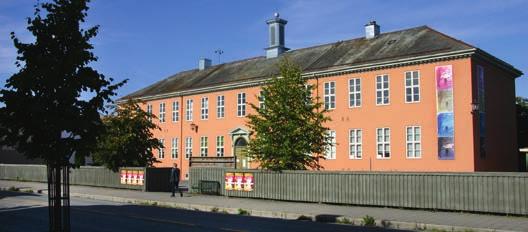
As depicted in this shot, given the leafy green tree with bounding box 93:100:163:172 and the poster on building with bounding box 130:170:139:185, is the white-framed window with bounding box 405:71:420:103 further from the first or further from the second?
the poster on building with bounding box 130:170:139:185

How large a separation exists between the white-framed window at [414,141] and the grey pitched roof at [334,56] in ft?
13.8

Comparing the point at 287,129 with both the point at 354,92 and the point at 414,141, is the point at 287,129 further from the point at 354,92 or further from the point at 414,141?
the point at 354,92

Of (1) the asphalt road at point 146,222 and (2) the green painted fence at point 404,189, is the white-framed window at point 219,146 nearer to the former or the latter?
(2) the green painted fence at point 404,189

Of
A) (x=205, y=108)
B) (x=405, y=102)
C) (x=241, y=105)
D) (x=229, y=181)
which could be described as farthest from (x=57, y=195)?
(x=205, y=108)

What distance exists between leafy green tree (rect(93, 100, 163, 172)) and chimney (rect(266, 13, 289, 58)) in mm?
16923

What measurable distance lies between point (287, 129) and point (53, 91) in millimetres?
15280

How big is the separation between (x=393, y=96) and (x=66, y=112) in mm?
26576

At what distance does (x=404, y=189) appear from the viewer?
64.3 ft

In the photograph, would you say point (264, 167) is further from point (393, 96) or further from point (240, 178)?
point (393, 96)

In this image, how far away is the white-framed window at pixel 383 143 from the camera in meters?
33.6

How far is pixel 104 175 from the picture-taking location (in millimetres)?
32656

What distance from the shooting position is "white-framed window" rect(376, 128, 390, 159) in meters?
33.6

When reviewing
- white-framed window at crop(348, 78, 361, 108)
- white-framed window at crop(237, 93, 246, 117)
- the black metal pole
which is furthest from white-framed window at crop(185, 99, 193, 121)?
the black metal pole

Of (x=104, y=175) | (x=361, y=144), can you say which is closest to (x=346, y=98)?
(x=361, y=144)
